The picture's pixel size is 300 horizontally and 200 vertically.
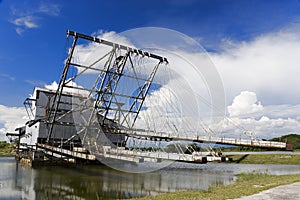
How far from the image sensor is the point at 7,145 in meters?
84.1

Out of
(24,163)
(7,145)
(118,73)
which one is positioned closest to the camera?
(118,73)

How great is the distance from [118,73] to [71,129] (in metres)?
15.8

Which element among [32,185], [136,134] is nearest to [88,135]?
[136,134]

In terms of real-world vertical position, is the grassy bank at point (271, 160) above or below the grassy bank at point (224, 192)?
below

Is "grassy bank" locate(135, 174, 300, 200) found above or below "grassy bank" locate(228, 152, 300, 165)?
above

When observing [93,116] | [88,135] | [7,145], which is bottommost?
[7,145]

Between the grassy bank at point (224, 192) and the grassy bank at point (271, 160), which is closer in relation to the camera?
the grassy bank at point (224, 192)

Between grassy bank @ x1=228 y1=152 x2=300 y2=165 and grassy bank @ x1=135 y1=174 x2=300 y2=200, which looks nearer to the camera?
grassy bank @ x1=135 y1=174 x2=300 y2=200

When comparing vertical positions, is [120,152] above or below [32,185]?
above

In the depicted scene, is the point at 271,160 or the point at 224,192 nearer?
the point at 224,192

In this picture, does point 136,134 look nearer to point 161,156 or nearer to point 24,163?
point 161,156

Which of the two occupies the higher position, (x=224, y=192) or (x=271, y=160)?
(x=224, y=192)

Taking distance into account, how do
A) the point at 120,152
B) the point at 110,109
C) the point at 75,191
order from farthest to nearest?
1. the point at 110,109
2. the point at 120,152
3. the point at 75,191

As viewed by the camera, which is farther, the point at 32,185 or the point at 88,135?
the point at 88,135
